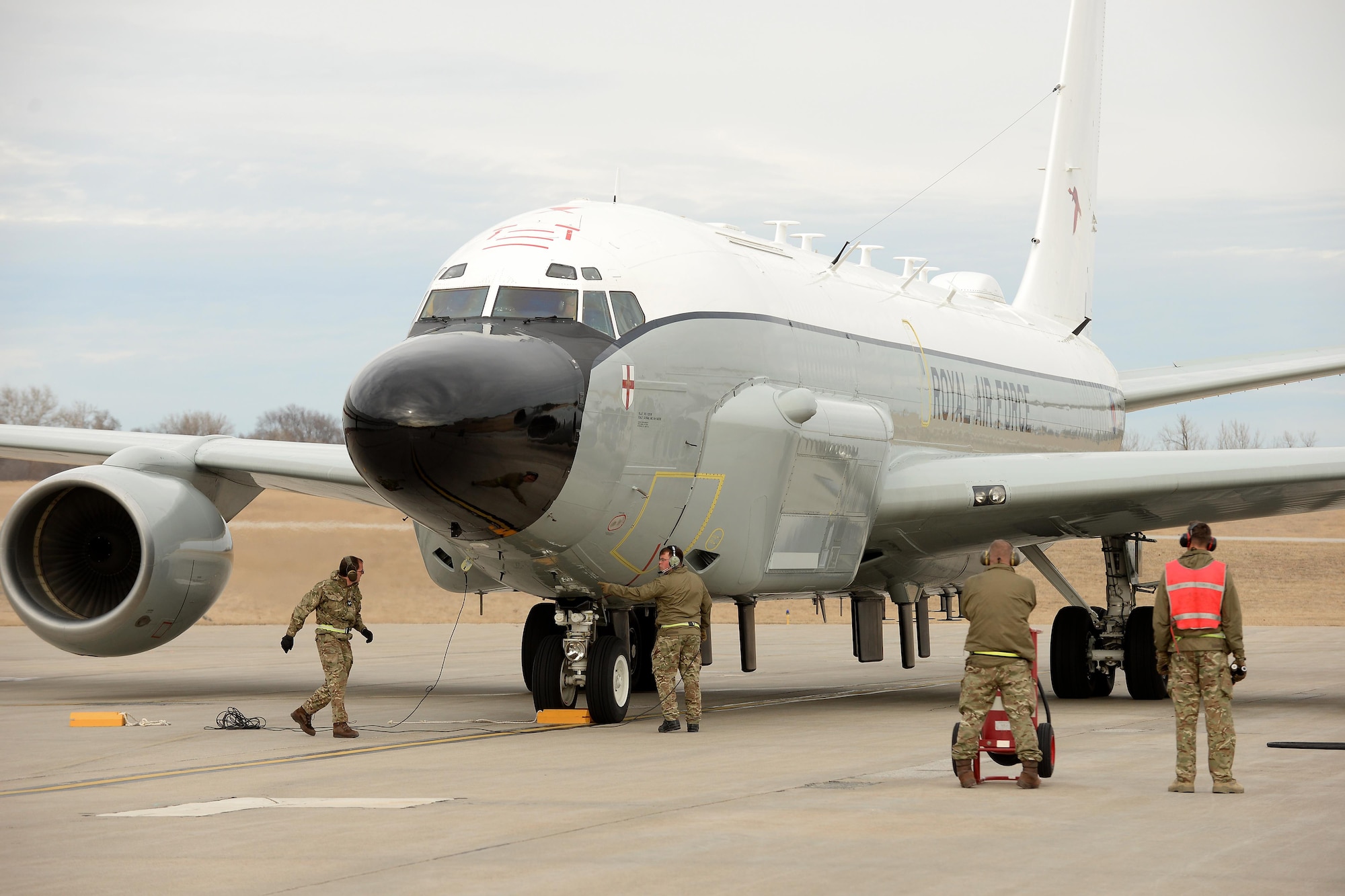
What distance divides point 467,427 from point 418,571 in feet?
93.7

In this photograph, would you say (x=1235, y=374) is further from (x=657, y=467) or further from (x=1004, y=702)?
(x=1004, y=702)

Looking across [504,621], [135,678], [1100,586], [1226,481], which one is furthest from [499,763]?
[1100,586]

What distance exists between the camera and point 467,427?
41.5 feet

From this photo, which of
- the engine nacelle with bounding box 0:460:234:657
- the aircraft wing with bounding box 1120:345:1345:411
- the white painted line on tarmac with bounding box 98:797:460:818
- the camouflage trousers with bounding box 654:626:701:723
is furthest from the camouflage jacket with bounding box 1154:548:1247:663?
the aircraft wing with bounding box 1120:345:1345:411

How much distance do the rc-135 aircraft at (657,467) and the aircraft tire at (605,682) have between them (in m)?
0.03

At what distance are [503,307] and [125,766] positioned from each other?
16.4 feet

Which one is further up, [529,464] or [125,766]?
[529,464]

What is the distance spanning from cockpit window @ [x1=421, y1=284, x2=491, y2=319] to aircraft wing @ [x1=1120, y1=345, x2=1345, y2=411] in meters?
13.3

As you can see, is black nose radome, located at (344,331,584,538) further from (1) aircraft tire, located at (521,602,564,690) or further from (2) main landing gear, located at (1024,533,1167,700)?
(2) main landing gear, located at (1024,533,1167,700)

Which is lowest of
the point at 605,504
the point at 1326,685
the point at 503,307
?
the point at 1326,685

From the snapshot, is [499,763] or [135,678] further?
[135,678]

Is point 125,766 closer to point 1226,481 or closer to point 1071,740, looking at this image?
point 1071,740

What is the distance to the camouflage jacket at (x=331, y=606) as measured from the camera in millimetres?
14680

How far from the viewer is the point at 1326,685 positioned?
20.7m
